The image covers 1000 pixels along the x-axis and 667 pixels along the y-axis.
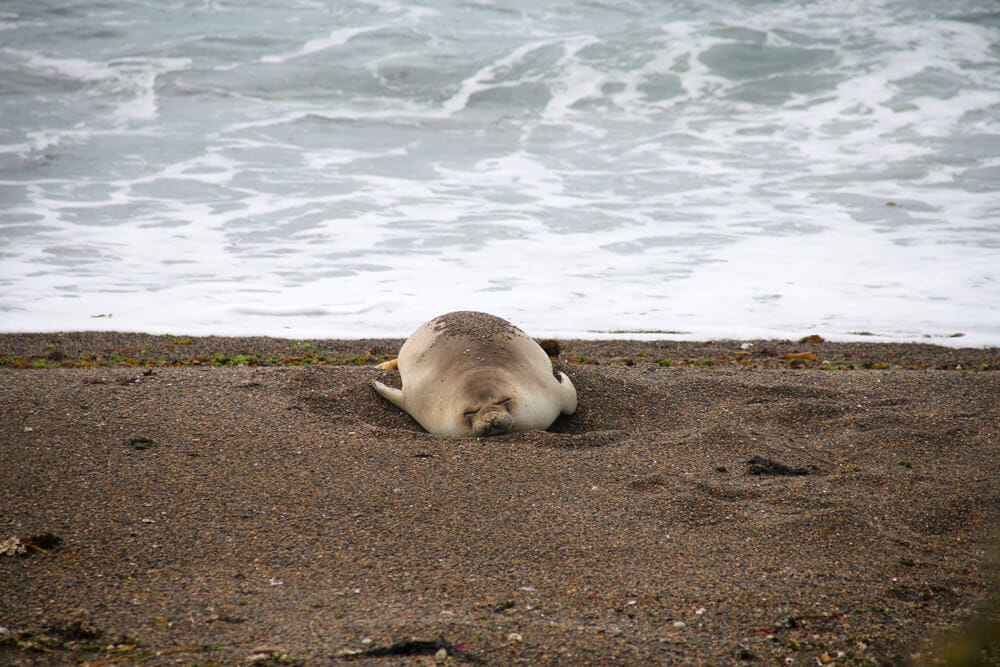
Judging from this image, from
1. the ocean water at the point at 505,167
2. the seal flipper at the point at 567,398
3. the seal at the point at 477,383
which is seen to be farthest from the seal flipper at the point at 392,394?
the ocean water at the point at 505,167

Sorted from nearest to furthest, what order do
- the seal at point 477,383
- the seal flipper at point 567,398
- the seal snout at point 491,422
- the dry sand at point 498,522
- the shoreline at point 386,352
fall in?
the dry sand at point 498,522, the seal snout at point 491,422, the seal at point 477,383, the seal flipper at point 567,398, the shoreline at point 386,352

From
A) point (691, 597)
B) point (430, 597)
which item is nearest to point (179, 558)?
point (430, 597)

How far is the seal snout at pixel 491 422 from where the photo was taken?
4.65 m

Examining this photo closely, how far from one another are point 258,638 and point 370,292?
7359 mm

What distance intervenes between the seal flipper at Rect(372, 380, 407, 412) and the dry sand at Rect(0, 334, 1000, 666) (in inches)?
2.0

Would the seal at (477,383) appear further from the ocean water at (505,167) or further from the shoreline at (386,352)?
the ocean water at (505,167)

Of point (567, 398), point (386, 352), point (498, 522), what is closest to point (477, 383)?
point (567, 398)

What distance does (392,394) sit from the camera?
5199 millimetres

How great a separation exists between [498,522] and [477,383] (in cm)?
136

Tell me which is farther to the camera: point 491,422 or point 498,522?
point 491,422

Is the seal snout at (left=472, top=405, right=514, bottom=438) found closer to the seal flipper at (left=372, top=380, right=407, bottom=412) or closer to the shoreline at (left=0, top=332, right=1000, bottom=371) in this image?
the seal flipper at (left=372, top=380, right=407, bottom=412)

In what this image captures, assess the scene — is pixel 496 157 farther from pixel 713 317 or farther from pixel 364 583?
pixel 364 583

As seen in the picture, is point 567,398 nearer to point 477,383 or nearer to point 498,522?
point 477,383

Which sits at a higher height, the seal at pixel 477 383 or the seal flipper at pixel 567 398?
the seal at pixel 477 383
